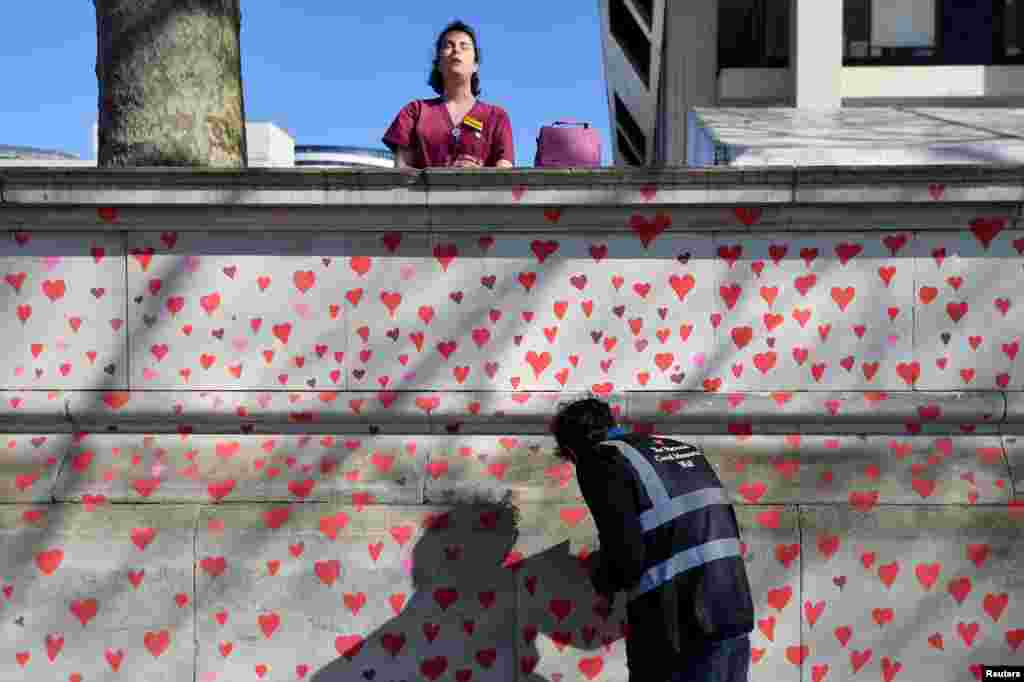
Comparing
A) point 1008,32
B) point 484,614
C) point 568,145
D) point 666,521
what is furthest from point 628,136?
point 666,521

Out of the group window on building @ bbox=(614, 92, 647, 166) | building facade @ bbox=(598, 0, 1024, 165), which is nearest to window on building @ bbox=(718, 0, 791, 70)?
building facade @ bbox=(598, 0, 1024, 165)

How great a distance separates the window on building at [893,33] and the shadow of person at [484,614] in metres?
11.7

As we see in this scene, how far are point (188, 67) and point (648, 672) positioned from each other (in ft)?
12.7

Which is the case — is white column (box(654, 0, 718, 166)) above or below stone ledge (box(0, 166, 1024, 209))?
above

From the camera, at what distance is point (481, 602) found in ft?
14.5

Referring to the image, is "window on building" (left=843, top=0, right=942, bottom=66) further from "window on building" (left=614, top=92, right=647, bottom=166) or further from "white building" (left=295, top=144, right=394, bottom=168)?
"white building" (left=295, top=144, right=394, bottom=168)

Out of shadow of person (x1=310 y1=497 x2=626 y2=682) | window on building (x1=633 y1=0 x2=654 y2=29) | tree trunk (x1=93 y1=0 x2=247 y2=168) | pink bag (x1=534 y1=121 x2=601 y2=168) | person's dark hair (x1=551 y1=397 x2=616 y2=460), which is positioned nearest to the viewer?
person's dark hair (x1=551 y1=397 x2=616 y2=460)

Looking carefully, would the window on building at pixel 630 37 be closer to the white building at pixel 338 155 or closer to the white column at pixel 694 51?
the white column at pixel 694 51

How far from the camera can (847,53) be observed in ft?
46.1

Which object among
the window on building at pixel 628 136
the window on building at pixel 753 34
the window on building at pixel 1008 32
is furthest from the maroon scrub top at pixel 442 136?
the window on building at pixel 628 136

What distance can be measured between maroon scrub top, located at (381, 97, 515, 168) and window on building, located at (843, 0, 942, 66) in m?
10.3

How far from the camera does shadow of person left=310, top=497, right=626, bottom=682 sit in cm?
440

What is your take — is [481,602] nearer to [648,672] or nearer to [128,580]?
[648,672]

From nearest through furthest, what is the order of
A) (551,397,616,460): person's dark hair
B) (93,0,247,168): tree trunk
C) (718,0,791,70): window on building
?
(551,397,616,460): person's dark hair
(93,0,247,168): tree trunk
(718,0,791,70): window on building
